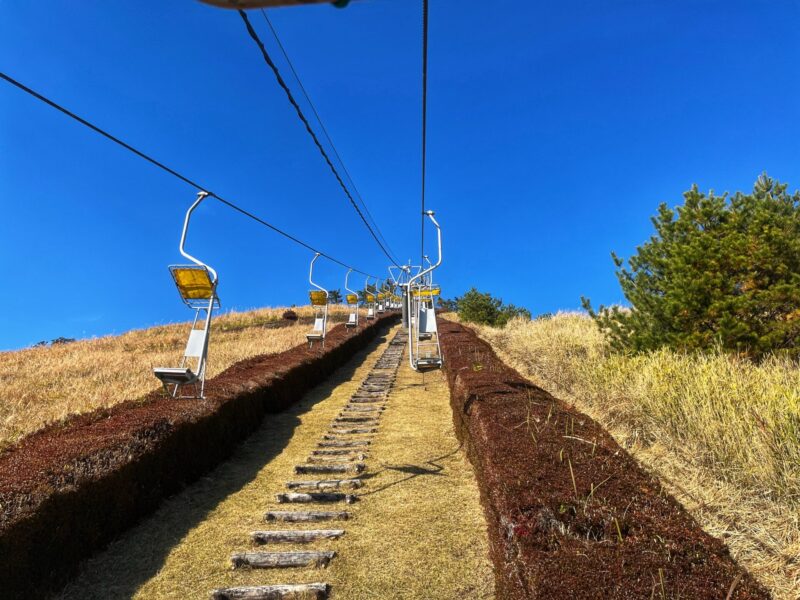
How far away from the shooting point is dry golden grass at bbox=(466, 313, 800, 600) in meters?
4.34

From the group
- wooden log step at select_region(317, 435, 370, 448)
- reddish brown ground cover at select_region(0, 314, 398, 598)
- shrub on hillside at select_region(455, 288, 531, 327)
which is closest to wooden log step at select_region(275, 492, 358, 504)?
reddish brown ground cover at select_region(0, 314, 398, 598)

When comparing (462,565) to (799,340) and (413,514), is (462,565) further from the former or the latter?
(799,340)

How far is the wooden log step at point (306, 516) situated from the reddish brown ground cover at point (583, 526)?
175cm

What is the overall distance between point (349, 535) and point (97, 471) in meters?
2.79

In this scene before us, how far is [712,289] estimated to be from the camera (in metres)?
9.60

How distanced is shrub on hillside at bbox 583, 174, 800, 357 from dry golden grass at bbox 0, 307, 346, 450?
11235 millimetres

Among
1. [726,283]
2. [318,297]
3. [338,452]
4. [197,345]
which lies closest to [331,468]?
[338,452]

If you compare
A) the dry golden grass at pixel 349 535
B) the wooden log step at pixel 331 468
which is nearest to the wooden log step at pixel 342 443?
the dry golden grass at pixel 349 535

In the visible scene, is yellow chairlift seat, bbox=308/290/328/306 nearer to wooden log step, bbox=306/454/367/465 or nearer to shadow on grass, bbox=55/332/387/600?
shadow on grass, bbox=55/332/387/600

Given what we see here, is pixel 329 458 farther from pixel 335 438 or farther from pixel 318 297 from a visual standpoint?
pixel 318 297

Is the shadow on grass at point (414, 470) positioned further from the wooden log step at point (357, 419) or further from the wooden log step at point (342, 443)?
the wooden log step at point (357, 419)

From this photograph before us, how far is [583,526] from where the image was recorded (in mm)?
3623

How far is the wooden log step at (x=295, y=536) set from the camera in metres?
5.22

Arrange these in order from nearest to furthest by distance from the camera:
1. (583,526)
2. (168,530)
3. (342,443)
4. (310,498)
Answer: (583,526)
(168,530)
(310,498)
(342,443)
